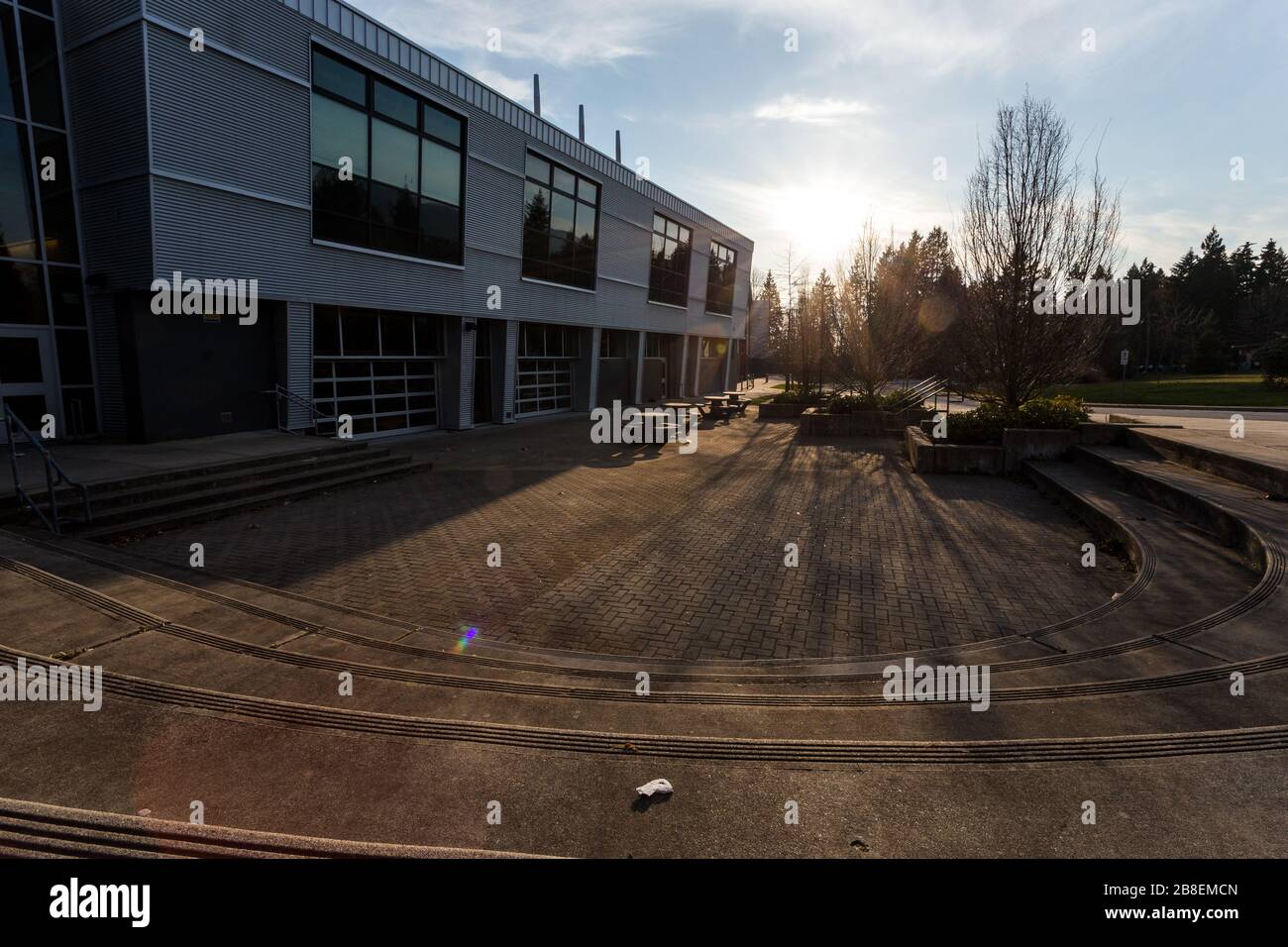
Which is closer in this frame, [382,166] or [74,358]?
[74,358]

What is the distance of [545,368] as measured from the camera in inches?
1059

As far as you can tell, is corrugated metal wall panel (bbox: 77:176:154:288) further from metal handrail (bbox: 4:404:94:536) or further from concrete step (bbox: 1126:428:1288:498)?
concrete step (bbox: 1126:428:1288:498)

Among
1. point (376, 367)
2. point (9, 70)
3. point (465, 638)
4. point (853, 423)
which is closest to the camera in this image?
point (465, 638)

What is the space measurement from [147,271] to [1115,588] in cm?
1702

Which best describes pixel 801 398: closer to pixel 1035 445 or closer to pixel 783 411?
pixel 783 411

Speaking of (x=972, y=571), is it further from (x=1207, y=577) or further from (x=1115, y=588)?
(x=1207, y=577)

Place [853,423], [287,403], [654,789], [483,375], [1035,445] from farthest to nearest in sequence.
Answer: [483,375]
[853,423]
[287,403]
[1035,445]
[654,789]

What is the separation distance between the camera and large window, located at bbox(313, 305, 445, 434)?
1681 cm

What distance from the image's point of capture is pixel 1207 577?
6.67 meters

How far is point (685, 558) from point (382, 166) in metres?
14.9

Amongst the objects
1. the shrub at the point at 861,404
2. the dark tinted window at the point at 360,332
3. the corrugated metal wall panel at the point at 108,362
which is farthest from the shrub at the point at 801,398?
the corrugated metal wall panel at the point at 108,362

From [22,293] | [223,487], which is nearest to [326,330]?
[22,293]

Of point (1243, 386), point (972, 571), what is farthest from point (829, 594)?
point (1243, 386)
